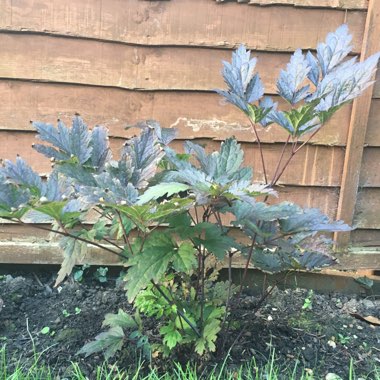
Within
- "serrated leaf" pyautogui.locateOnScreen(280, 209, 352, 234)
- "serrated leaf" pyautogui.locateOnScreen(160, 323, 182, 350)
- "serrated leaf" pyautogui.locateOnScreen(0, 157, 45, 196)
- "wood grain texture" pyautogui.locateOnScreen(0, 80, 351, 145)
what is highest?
"wood grain texture" pyautogui.locateOnScreen(0, 80, 351, 145)

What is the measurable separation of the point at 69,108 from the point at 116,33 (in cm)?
39

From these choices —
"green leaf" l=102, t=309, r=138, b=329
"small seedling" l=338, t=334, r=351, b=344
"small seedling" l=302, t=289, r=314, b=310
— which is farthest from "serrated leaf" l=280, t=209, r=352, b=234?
"small seedling" l=302, t=289, r=314, b=310

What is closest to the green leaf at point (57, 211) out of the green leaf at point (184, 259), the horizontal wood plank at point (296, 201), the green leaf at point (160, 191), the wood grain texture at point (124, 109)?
the green leaf at point (160, 191)

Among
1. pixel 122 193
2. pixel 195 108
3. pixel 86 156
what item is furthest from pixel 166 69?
pixel 122 193

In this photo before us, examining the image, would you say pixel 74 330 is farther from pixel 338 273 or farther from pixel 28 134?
pixel 338 273

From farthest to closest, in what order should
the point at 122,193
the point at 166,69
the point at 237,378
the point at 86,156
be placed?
the point at 166,69
the point at 237,378
the point at 86,156
the point at 122,193

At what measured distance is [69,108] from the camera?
2.11m

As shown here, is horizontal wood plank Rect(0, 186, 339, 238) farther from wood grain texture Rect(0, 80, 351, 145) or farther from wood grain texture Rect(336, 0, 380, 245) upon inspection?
wood grain texture Rect(0, 80, 351, 145)

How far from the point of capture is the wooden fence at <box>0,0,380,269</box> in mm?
1992

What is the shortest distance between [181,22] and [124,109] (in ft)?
1.48

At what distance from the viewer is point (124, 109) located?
6.92ft

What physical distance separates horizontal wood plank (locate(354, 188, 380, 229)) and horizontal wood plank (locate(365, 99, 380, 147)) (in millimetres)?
237

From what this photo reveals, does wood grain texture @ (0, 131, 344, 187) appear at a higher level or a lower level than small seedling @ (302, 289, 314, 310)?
higher

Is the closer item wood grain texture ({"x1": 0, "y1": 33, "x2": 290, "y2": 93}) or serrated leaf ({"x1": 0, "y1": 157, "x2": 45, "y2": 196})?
serrated leaf ({"x1": 0, "y1": 157, "x2": 45, "y2": 196})
